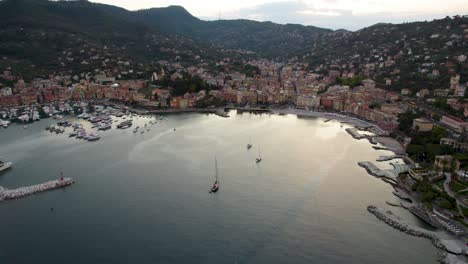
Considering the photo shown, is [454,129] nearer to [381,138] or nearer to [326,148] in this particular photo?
[381,138]

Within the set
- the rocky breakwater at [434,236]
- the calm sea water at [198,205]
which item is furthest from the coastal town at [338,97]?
the calm sea water at [198,205]

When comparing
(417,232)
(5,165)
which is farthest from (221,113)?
(417,232)

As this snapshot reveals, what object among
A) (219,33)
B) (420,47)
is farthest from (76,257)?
(219,33)

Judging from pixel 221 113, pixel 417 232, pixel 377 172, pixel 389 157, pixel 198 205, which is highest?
pixel 221 113

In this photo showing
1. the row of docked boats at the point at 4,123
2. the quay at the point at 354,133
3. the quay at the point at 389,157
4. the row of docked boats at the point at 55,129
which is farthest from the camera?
the row of docked boats at the point at 4,123

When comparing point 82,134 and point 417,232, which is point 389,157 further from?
point 82,134

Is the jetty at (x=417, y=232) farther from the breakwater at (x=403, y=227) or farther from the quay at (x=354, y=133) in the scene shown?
the quay at (x=354, y=133)
